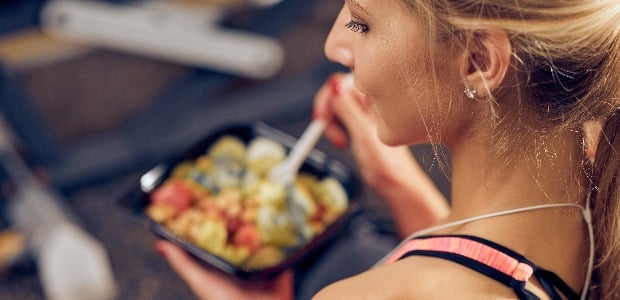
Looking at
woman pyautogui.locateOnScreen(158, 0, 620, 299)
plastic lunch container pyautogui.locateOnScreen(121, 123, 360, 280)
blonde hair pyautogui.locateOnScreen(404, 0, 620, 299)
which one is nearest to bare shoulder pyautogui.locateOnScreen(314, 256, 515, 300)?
woman pyautogui.locateOnScreen(158, 0, 620, 299)

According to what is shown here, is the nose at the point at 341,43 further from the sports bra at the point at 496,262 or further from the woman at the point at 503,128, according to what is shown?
the sports bra at the point at 496,262

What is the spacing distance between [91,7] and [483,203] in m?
1.24

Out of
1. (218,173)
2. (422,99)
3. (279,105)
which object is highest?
(422,99)

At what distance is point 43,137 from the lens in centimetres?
188

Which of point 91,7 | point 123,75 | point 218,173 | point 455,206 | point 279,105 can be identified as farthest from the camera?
point 123,75

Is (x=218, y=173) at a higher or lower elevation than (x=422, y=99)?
lower

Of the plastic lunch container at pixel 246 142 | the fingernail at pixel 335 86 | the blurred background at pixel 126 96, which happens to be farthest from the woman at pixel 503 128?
the blurred background at pixel 126 96

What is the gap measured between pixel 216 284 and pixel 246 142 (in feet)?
1.03

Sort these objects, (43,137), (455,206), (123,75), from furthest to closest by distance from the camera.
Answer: (123,75) < (43,137) < (455,206)

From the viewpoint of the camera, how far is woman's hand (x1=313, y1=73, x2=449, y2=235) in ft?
3.45

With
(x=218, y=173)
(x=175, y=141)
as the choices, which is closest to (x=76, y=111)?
(x=175, y=141)

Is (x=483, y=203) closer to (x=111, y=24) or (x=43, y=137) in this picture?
(x=111, y=24)

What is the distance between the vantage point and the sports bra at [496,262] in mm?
630

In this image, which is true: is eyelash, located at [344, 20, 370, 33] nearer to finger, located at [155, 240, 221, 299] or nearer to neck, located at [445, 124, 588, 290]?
neck, located at [445, 124, 588, 290]
